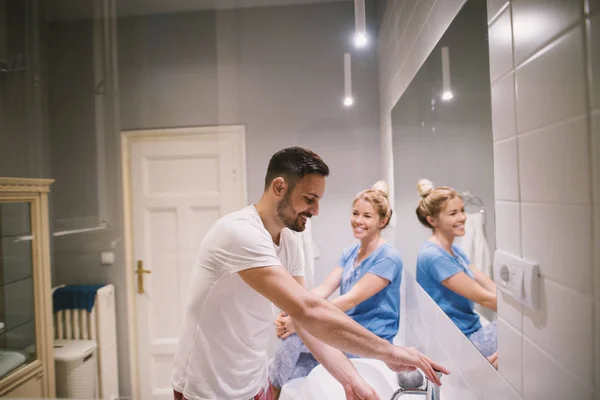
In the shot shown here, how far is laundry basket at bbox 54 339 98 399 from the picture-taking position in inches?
50.8

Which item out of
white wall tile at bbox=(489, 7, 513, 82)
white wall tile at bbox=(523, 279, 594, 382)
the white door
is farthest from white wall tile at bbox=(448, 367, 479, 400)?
the white door

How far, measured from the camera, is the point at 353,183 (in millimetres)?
1170

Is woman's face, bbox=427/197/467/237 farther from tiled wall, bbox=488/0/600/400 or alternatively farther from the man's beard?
the man's beard

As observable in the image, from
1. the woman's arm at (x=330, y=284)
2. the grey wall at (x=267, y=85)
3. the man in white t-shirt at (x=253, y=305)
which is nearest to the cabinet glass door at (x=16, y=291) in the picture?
the grey wall at (x=267, y=85)

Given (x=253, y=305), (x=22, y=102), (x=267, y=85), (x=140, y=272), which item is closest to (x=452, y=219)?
(x=253, y=305)

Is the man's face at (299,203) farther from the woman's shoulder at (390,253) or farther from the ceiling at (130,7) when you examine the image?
the ceiling at (130,7)

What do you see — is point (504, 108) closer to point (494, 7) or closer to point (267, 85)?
point (494, 7)

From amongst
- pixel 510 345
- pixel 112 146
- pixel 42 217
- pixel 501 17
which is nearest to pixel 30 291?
pixel 42 217

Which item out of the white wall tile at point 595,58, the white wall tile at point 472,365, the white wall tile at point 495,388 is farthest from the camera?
the white wall tile at point 472,365

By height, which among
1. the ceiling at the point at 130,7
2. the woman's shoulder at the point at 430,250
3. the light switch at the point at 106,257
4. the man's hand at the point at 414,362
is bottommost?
the man's hand at the point at 414,362

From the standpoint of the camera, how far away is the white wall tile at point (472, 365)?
0.76m

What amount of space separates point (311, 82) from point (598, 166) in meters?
0.95

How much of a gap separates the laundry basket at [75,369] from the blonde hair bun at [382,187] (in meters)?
1.15

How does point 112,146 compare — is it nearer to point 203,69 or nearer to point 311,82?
point 203,69
